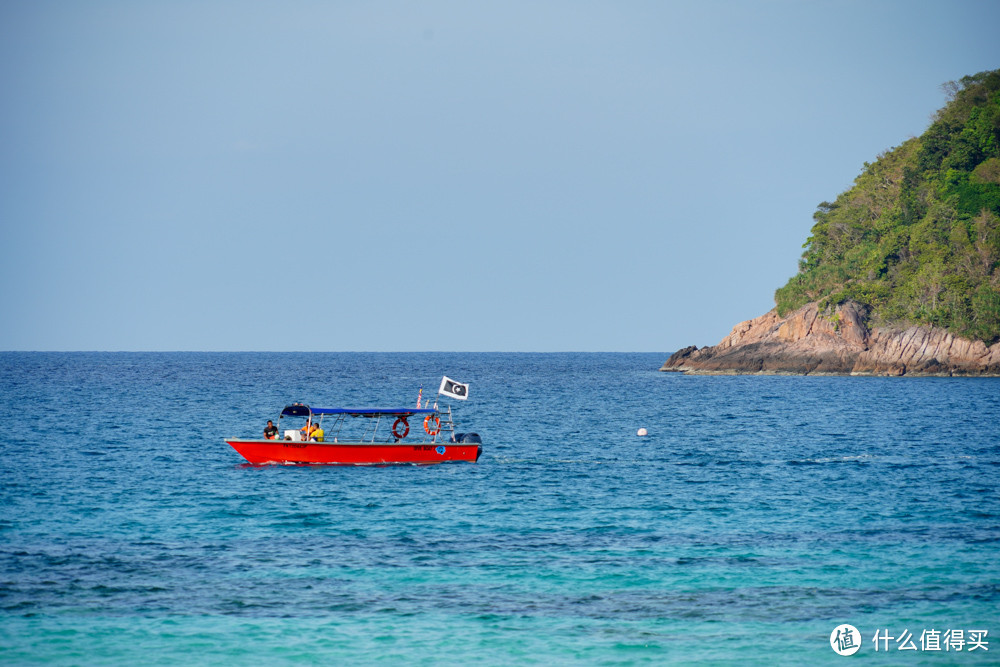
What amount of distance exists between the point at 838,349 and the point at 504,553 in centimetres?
11882

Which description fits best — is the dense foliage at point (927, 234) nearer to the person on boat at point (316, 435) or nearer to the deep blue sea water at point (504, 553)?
the deep blue sea water at point (504, 553)

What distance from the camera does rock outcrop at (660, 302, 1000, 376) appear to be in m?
121

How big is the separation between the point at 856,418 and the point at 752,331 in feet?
273

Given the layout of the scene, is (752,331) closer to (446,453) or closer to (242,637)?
(446,453)

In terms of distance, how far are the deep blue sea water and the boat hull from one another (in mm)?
722

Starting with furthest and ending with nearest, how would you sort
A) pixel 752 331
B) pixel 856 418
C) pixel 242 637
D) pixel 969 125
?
pixel 752 331
pixel 969 125
pixel 856 418
pixel 242 637

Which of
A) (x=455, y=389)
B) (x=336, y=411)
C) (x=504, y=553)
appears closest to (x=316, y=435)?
(x=336, y=411)

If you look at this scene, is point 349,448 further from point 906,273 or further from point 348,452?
point 906,273

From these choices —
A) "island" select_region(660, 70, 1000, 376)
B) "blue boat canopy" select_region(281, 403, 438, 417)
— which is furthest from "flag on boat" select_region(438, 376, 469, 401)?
"island" select_region(660, 70, 1000, 376)

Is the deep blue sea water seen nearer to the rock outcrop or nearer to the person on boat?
the person on boat

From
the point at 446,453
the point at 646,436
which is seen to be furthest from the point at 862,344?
the point at 446,453

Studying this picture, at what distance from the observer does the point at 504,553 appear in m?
24.7

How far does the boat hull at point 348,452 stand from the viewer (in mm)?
39969

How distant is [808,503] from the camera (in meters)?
32.3
